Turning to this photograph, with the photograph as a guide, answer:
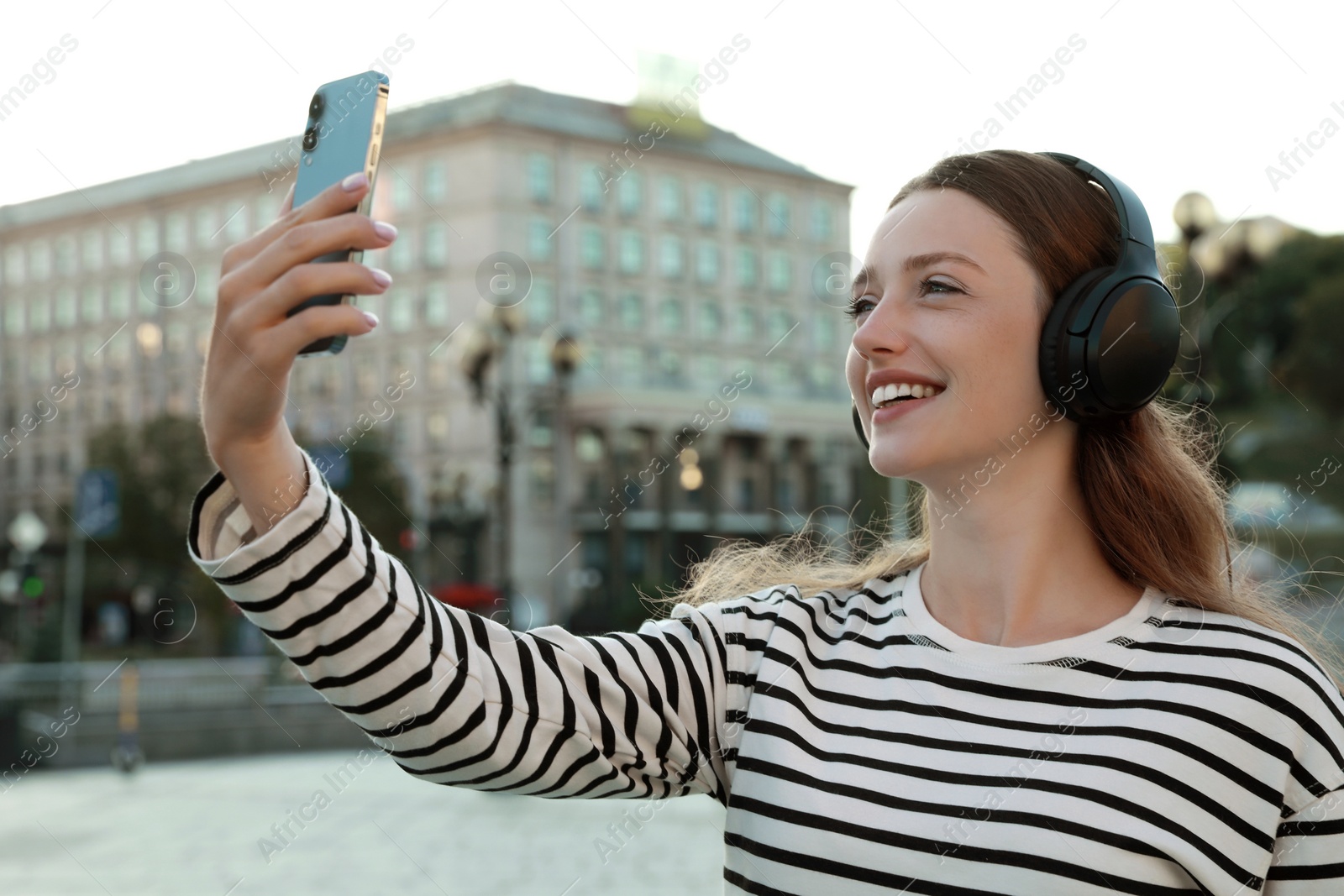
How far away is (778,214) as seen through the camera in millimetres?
58156

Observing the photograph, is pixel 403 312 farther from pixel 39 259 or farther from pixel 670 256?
pixel 39 259

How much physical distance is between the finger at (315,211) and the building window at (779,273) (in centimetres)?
5841

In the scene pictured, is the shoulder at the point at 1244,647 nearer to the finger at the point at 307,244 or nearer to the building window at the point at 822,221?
the finger at the point at 307,244

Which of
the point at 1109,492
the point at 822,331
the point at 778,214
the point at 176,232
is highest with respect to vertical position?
the point at 778,214

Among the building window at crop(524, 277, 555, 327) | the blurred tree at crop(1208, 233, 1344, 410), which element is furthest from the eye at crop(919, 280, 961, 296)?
the building window at crop(524, 277, 555, 327)

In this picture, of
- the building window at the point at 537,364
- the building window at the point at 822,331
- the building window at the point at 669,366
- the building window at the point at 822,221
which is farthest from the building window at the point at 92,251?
the building window at the point at 822,331

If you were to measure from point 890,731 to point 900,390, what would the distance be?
474 millimetres

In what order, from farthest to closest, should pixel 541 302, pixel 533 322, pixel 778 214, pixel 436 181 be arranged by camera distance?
1. pixel 778 214
2. pixel 541 302
3. pixel 436 181
4. pixel 533 322

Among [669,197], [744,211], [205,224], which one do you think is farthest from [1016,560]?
[744,211]

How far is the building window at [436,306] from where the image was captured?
169 ft

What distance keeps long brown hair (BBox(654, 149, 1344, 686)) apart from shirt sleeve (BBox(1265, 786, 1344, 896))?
9.3 inches

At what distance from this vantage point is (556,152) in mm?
53375

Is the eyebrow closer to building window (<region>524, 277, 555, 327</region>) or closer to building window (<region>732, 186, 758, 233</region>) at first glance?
building window (<region>524, 277, 555, 327</region>)

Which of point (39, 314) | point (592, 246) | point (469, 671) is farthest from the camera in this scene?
point (39, 314)
